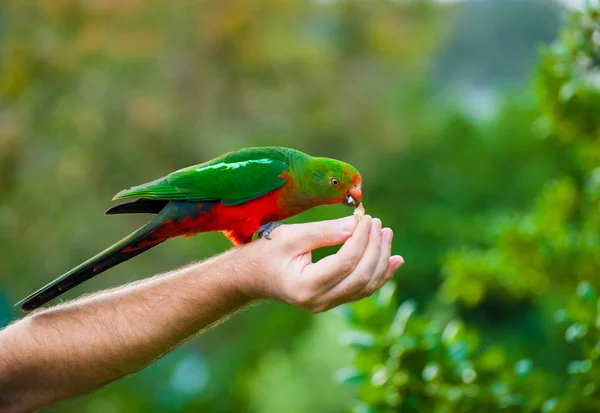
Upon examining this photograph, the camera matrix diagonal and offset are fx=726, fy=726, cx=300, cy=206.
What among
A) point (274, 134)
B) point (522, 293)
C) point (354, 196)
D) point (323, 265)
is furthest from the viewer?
point (274, 134)

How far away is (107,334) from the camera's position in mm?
2025

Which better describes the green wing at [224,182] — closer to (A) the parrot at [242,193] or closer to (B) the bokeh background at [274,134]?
(A) the parrot at [242,193]

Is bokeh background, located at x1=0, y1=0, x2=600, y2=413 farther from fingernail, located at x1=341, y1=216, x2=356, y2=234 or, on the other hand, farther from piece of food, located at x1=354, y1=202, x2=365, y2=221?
fingernail, located at x1=341, y1=216, x2=356, y2=234

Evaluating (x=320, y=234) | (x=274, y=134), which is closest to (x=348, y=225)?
(x=320, y=234)

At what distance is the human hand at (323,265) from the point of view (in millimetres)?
1752

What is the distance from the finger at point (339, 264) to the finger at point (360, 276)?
11 mm

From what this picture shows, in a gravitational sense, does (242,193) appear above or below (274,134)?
below

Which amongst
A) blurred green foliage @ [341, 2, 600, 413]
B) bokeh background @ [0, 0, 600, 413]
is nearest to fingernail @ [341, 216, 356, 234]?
blurred green foliage @ [341, 2, 600, 413]

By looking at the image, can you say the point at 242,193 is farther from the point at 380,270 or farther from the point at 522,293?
the point at 522,293

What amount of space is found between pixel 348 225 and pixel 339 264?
16cm

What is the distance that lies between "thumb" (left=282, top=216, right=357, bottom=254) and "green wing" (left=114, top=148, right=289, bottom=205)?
1.07 feet

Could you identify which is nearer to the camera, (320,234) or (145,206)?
(320,234)

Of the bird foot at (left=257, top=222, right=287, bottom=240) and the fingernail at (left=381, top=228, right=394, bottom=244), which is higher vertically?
the bird foot at (left=257, top=222, right=287, bottom=240)

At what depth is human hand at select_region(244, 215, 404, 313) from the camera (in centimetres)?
175
